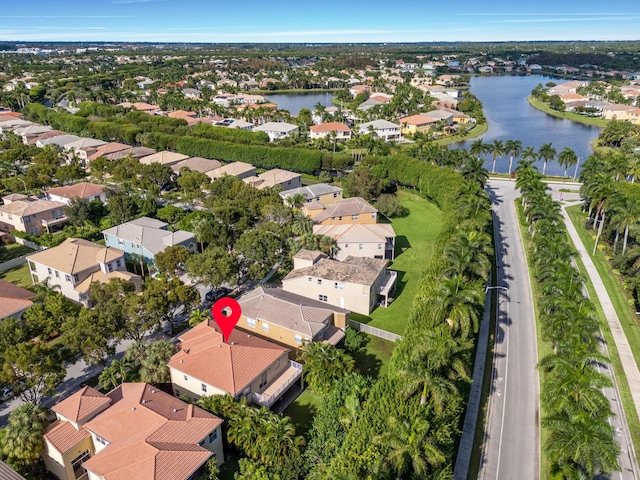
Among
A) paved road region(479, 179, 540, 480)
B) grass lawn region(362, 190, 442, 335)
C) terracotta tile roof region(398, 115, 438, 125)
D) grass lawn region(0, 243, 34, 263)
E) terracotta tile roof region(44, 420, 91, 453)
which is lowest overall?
grass lawn region(0, 243, 34, 263)

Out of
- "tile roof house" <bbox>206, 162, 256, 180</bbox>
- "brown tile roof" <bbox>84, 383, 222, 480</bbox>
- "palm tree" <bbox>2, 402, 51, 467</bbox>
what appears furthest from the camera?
"tile roof house" <bbox>206, 162, 256, 180</bbox>

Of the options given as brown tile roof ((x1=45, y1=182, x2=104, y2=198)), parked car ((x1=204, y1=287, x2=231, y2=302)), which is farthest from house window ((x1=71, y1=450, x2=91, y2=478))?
brown tile roof ((x1=45, y1=182, x2=104, y2=198))

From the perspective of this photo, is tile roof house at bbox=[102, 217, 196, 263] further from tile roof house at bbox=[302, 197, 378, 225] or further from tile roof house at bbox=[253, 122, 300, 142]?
tile roof house at bbox=[253, 122, 300, 142]

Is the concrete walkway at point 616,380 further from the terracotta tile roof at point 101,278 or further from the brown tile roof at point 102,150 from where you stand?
the brown tile roof at point 102,150

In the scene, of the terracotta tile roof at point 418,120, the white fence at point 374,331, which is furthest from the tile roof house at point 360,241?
the terracotta tile roof at point 418,120

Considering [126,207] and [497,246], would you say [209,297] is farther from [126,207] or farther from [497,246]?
[497,246]

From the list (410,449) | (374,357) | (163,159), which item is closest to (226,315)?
(374,357)
